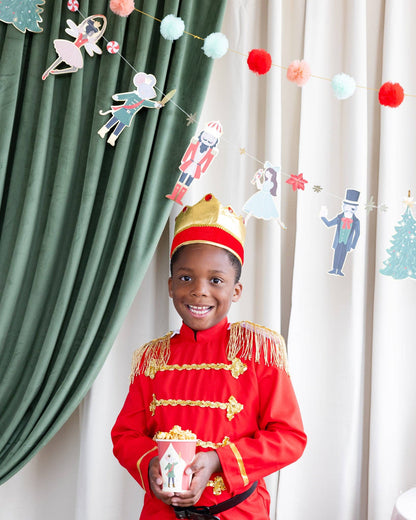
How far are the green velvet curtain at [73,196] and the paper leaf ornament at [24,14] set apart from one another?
4cm

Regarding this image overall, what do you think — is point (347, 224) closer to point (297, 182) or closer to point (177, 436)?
point (297, 182)

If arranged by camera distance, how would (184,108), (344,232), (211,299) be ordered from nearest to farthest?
(211,299) → (344,232) → (184,108)

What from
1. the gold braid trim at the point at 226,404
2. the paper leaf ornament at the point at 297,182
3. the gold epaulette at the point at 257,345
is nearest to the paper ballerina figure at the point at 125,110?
the paper leaf ornament at the point at 297,182

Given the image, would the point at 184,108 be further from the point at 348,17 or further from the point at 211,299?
the point at 211,299

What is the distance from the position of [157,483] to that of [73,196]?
3.90ft

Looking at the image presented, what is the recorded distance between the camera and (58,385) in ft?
7.15

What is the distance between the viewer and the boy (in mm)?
1542

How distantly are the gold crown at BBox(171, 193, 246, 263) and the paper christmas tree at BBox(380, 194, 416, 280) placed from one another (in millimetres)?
651

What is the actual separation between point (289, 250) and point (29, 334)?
101cm

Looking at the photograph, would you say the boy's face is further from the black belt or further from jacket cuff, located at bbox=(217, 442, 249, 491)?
the black belt

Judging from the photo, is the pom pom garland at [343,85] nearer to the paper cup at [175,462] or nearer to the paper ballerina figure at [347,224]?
the paper ballerina figure at [347,224]

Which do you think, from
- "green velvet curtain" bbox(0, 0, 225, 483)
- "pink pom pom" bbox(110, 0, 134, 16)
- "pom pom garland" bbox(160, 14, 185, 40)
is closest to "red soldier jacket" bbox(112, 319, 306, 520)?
"green velvet curtain" bbox(0, 0, 225, 483)

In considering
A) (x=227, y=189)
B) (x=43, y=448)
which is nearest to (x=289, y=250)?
(x=227, y=189)

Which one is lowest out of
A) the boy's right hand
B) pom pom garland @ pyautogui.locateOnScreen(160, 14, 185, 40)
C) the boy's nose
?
the boy's right hand
